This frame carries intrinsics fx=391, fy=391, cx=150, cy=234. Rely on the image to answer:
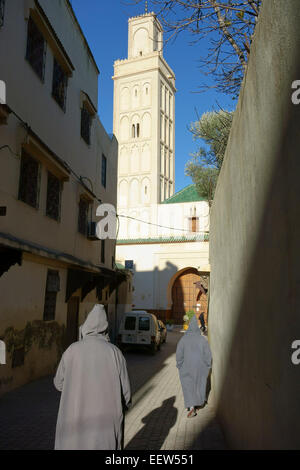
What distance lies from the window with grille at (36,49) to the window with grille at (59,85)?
3.05 ft

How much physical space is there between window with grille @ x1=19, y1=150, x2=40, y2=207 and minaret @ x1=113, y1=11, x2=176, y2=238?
2464cm

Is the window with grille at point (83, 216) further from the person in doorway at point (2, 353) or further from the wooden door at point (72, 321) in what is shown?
the person in doorway at point (2, 353)

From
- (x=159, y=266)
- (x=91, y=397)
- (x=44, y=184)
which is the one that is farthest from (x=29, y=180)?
(x=159, y=266)

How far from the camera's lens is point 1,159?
845 cm

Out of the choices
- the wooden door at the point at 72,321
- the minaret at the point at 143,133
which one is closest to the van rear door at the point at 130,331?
the wooden door at the point at 72,321

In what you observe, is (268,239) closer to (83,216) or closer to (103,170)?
(83,216)

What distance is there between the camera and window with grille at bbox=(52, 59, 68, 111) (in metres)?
11.8

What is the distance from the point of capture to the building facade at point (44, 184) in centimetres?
877

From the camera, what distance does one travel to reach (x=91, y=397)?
3.66 m

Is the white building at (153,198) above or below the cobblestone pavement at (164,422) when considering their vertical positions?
above

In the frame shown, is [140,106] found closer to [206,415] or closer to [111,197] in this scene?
[111,197]

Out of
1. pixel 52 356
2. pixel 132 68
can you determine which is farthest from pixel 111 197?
pixel 132 68

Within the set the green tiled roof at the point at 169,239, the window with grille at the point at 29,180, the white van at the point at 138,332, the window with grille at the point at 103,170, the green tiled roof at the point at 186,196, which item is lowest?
the white van at the point at 138,332
